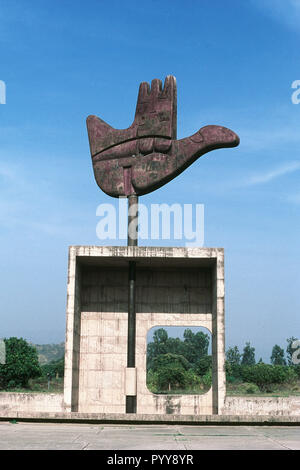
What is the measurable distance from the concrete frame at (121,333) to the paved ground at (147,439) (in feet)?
20.4

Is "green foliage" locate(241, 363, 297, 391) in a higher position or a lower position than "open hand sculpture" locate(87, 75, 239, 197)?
lower

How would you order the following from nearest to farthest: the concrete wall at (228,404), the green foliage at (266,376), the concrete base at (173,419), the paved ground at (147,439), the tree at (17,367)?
the paved ground at (147,439) < the concrete base at (173,419) < the concrete wall at (228,404) < the tree at (17,367) < the green foliage at (266,376)

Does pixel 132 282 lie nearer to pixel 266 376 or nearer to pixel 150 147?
pixel 150 147

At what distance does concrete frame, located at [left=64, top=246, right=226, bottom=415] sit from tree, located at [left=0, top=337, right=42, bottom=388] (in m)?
33.5

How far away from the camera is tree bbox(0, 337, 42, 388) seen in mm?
49281

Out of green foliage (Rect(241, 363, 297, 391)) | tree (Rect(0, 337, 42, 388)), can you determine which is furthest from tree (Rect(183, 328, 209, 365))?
tree (Rect(0, 337, 42, 388))

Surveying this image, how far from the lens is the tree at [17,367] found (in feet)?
162

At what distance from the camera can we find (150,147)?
16938 millimetres

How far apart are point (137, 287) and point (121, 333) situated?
167cm

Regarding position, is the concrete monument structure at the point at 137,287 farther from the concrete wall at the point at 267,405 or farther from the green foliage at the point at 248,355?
the green foliage at the point at 248,355

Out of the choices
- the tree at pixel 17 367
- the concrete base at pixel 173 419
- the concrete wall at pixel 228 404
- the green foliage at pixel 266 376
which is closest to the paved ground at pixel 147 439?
the concrete base at pixel 173 419

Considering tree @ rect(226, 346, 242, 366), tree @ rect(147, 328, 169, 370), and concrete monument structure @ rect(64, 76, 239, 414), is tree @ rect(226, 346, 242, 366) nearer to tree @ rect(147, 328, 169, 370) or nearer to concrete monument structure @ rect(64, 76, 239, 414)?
tree @ rect(147, 328, 169, 370)

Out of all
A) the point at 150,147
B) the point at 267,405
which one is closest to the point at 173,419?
the point at 267,405
